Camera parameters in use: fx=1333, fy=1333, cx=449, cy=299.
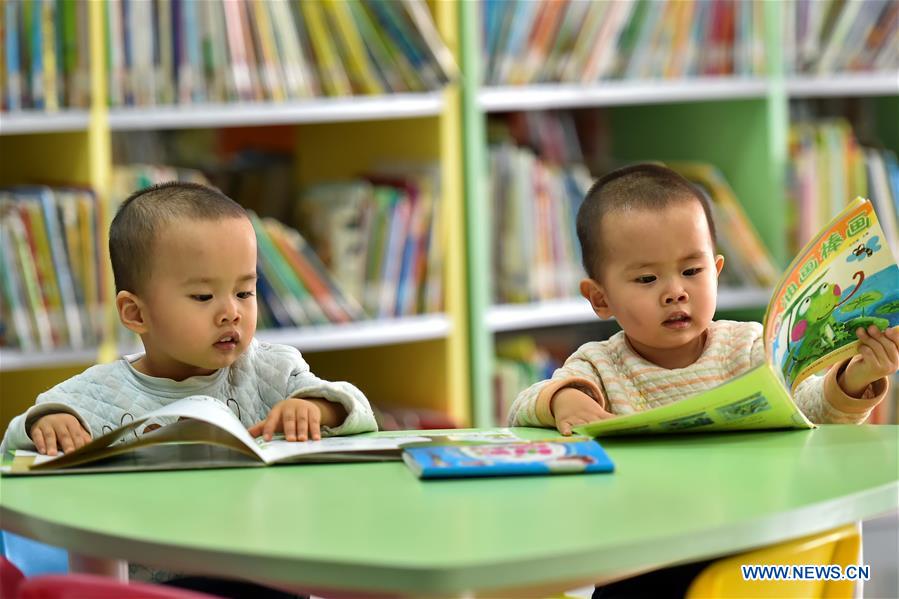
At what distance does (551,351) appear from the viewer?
3088 mm

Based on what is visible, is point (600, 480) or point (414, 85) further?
point (414, 85)

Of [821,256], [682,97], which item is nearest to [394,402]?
[682,97]

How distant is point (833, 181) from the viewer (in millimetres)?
3141

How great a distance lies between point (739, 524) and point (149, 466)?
0.55m

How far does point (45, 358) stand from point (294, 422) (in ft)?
3.96

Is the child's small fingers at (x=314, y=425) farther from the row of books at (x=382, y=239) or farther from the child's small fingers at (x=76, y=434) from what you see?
the row of books at (x=382, y=239)

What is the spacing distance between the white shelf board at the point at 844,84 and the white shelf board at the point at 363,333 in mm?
1025

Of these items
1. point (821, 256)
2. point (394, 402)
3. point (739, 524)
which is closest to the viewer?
point (739, 524)

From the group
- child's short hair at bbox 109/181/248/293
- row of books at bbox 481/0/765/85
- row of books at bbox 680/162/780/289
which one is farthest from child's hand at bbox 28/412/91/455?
row of books at bbox 680/162/780/289

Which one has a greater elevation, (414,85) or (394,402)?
(414,85)

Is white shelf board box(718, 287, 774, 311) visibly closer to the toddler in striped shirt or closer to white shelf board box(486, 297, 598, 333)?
white shelf board box(486, 297, 598, 333)

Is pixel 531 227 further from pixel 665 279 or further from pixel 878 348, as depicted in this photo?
pixel 878 348

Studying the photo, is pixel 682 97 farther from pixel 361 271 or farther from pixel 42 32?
pixel 42 32

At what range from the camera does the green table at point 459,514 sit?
866 mm
